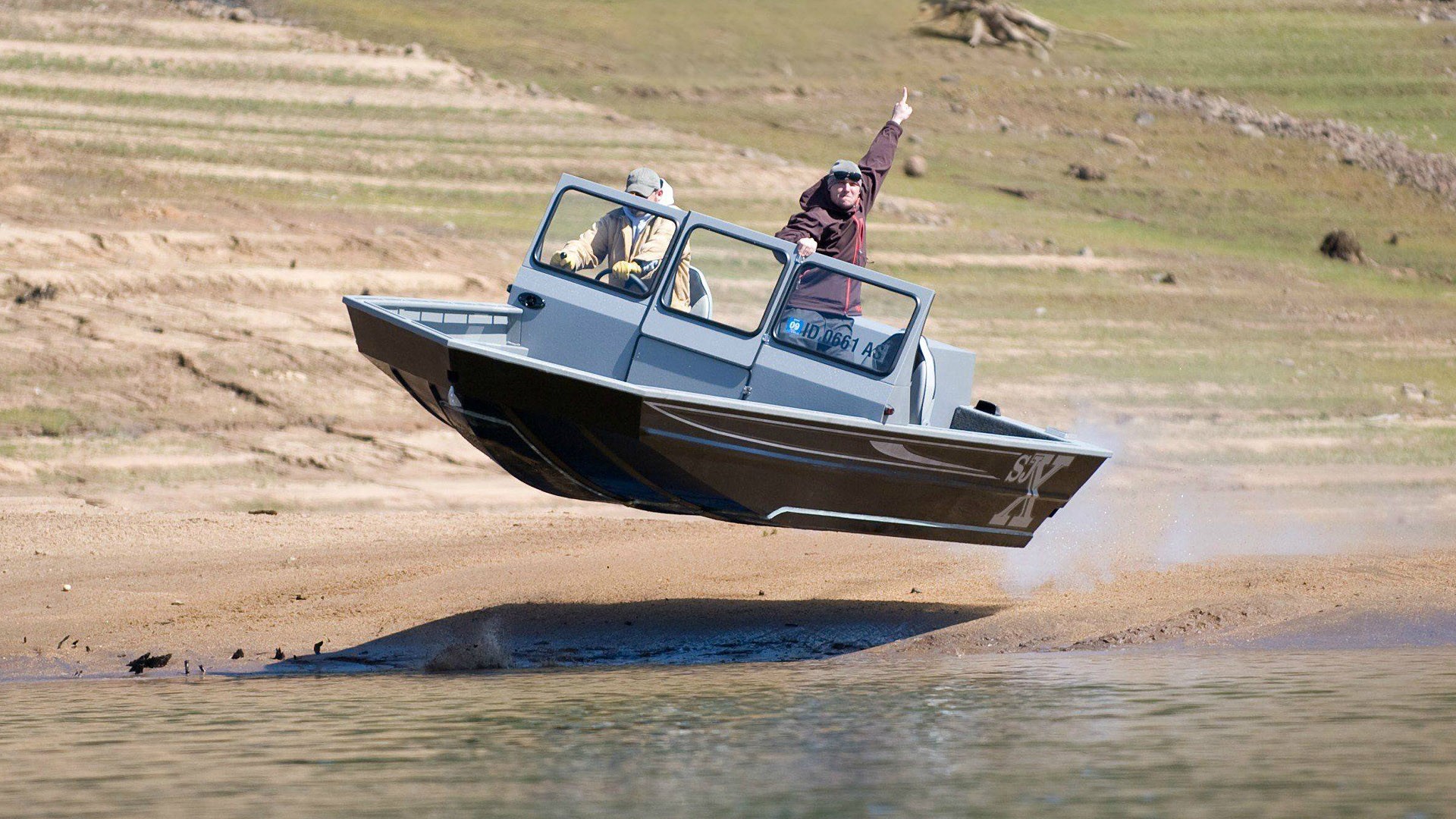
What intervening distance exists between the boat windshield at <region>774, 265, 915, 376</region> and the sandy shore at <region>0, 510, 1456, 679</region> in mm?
1918

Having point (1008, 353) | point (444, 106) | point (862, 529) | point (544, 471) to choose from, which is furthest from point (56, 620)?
point (444, 106)

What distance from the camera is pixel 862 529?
9.30 metres

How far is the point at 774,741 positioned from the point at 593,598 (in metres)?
3.63

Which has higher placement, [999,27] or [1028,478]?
[999,27]

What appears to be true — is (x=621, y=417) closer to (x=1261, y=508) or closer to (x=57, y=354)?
(x=1261, y=508)

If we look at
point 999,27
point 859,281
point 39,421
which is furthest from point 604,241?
point 999,27

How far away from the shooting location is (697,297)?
9.45 m

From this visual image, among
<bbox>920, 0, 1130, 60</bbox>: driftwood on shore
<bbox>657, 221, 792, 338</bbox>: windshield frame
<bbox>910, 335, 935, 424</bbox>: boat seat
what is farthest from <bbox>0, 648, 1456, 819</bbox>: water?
<bbox>920, 0, 1130, 60</bbox>: driftwood on shore

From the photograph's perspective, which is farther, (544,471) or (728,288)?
(728,288)

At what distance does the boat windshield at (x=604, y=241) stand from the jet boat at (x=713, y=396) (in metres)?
0.01

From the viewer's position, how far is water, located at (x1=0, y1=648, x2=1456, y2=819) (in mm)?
6398

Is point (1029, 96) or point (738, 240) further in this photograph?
point (1029, 96)

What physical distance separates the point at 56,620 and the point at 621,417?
4.24 meters

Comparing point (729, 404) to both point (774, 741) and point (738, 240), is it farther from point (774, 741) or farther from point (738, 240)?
point (774, 741)
